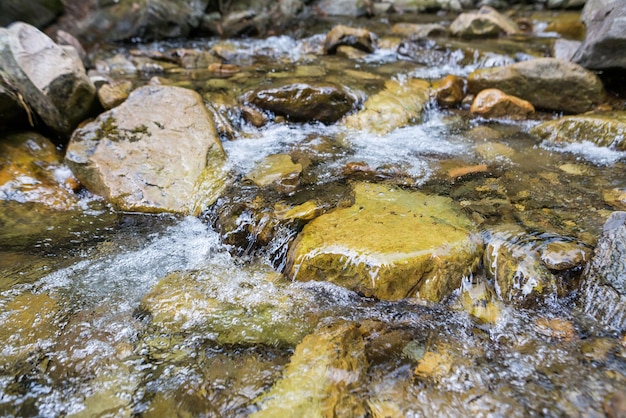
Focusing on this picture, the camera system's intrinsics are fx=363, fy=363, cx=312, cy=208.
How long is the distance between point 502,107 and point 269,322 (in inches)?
188

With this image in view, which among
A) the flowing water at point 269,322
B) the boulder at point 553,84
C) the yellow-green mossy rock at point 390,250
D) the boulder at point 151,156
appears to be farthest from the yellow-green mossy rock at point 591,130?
the boulder at point 151,156

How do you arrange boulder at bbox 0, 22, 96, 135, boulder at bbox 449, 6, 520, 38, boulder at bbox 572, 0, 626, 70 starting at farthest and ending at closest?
boulder at bbox 449, 6, 520, 38 < boulder at bbox 572, 0, 626, 70 < boulder at bbox 0, 22, 96, 135

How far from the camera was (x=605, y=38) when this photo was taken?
4977 millimetres

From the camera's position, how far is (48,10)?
782cm

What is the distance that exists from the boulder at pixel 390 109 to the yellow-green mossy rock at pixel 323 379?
3446mm

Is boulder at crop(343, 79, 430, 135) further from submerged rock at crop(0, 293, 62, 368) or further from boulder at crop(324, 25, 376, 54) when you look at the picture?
submerged rock at crop(0, 293, 62, 368)

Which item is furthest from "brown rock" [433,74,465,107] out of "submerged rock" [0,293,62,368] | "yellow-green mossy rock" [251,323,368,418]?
"submerged rock" [0,293,62,368]

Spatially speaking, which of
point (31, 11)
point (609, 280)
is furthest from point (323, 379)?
point (31, 11)

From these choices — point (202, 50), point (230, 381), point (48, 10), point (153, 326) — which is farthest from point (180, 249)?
point (48, 10)

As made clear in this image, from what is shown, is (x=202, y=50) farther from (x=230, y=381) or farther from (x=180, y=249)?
(x=230, y=381)

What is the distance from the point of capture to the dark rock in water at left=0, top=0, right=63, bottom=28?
6762 millimetres

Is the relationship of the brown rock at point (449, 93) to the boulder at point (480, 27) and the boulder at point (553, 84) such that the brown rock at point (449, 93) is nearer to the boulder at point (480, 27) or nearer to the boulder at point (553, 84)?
the boulder at point (553, 84)

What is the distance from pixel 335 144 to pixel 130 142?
98.2 inches

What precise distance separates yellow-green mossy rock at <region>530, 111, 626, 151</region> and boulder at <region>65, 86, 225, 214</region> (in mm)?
4289
